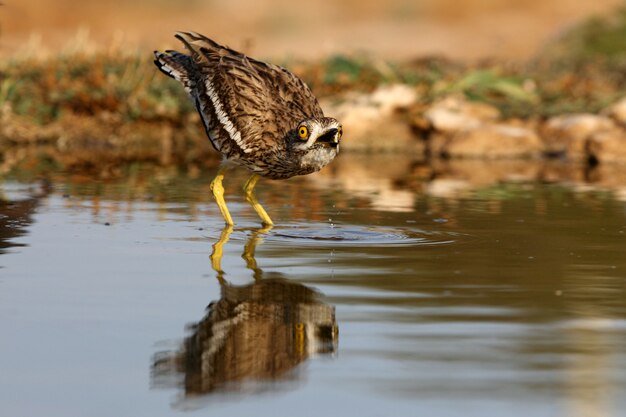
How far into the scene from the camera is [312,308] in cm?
858

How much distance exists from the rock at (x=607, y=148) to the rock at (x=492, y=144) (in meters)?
1.25

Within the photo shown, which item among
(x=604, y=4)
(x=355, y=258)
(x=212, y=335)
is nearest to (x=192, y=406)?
(x=212, y=335)

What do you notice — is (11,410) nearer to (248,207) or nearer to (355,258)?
(355,258)

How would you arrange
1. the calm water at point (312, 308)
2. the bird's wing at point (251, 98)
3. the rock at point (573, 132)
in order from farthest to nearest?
the rock at point (573, 132)
the bird's wing at point (251, 98)
the calm water at point (312, 308)

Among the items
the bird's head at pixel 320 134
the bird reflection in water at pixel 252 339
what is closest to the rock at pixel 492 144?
the bird's head at pixel 320 134

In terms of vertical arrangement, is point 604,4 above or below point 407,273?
above

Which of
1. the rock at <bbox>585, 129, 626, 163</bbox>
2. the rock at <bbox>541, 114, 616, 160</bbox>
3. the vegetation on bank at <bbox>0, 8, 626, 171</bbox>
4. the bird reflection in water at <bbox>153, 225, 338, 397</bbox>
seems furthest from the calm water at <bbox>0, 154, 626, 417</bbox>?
the vegetation on bank at <bbox>0, 8, 626, 171</bbox>

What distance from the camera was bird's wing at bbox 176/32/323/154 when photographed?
516 inches

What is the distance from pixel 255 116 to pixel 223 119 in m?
0.52

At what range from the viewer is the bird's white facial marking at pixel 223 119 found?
13281 mm

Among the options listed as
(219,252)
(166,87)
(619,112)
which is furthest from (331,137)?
(166,87)

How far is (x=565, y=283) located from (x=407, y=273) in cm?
113

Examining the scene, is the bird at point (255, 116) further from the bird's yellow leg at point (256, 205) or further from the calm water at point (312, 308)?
the calm water at point (312, 308)

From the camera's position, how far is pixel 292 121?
1303cm
